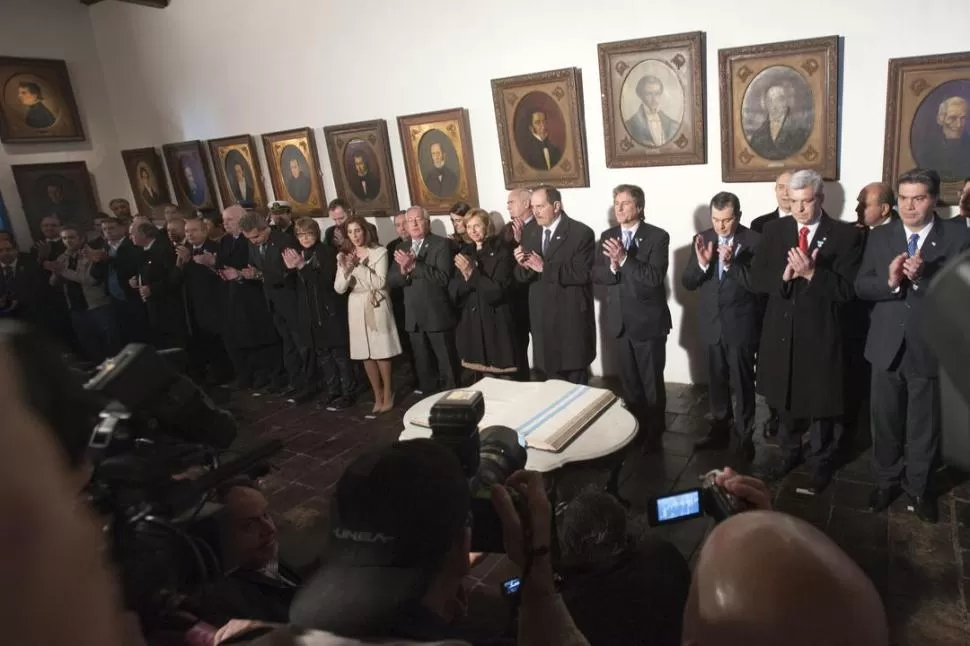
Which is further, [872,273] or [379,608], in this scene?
[872,273]

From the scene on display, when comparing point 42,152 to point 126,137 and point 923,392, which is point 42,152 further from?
point 923,392

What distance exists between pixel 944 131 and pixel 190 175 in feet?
31.0

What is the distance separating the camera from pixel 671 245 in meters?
6.00

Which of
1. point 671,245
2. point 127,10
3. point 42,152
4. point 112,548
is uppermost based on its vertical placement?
point 127,10

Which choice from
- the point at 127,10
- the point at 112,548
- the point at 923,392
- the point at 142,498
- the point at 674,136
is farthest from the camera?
the point at 127,10

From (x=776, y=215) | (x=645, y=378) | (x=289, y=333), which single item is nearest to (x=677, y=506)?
(x=645, y=378)

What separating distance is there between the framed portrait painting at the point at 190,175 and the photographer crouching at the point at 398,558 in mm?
9334

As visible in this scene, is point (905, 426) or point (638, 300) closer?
point (905, 426)

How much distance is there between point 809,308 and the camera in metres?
4.03

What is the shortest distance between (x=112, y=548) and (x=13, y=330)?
1.46ft

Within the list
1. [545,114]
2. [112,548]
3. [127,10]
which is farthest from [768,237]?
[127,10]

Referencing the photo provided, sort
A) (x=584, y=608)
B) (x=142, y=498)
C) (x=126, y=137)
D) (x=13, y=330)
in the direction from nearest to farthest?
(x=13, y=330) → (x=142, y=498) → (x=584, y=608) → (x=126, y=137)

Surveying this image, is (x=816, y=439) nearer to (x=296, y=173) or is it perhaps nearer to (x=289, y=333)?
(x=289, y=333)

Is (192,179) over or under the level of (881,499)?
over
